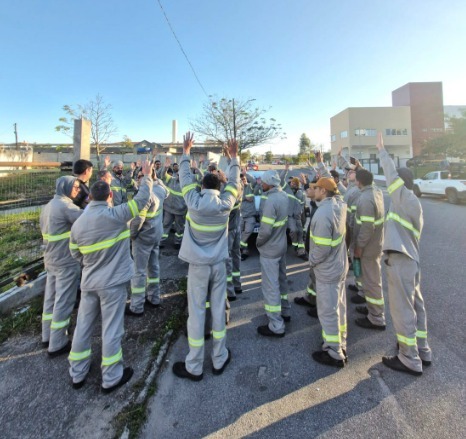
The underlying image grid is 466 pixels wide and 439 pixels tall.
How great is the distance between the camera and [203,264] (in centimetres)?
278

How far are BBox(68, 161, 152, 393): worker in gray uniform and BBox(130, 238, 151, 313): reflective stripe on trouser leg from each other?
3.87ft

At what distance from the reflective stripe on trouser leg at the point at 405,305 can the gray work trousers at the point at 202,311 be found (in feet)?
6.00

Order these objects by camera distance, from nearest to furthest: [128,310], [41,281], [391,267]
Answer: [391,267], [128,310], [41,281]

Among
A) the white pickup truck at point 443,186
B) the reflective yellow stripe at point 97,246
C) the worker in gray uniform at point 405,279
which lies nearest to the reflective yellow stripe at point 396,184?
the worker in gray uniform at point 405,279

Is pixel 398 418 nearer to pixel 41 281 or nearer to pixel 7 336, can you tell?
pixel 7 336

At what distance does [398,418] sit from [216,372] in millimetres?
1650

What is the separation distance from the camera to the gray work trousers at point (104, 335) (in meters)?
2.61

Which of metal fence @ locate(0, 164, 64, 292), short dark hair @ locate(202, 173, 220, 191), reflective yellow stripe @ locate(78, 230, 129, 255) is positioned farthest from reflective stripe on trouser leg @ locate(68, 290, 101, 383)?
metal fence @ locate(0, 164, 64, 292)

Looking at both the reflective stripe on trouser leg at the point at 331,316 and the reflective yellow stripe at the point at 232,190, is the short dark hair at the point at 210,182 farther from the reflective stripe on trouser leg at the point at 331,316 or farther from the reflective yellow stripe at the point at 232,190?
the reflective stripe on trouser leg at the point at 331,316

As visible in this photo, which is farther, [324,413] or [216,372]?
[216,372]

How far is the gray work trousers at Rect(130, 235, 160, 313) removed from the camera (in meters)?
3.91

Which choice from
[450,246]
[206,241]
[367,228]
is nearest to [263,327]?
[206,241]

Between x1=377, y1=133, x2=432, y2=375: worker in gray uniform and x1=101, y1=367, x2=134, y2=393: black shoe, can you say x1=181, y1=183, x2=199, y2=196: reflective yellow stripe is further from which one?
x1=377, y1=133, x2=432, y2=375: worker in gray uniform

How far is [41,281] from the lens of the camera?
185 inches
